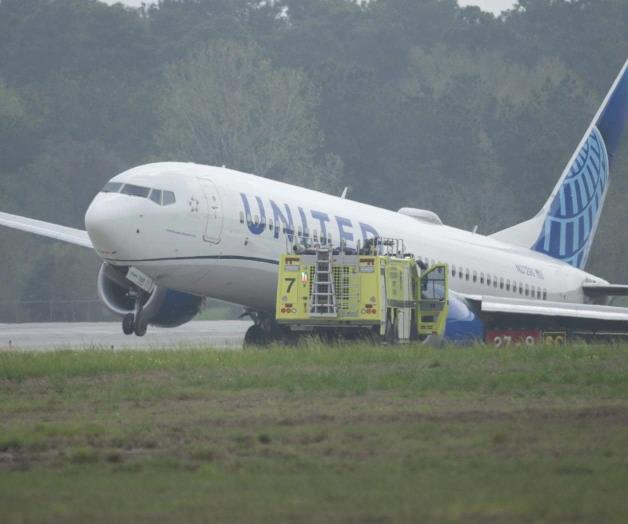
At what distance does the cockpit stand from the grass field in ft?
15.8

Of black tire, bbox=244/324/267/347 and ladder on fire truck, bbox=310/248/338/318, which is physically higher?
ladder on fire truck, bbox=310/248/338/318

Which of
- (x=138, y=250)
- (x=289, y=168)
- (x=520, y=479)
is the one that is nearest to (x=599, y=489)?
(x=520, y=479)

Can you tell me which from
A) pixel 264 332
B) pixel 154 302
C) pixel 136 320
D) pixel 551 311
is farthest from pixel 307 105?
pixel 136 320

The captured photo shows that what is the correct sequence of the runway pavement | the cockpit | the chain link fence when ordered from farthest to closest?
the chain link fence
the runway pavement
the cockpit

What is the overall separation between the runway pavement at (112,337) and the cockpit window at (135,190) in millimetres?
4555

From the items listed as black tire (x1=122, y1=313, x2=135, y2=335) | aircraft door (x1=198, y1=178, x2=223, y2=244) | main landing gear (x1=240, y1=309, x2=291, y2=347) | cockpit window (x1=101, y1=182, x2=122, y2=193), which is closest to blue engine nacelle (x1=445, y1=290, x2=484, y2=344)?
main landing gear (x1=240, y1=309, x2=291, y2=347)

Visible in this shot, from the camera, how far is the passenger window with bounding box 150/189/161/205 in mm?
27328

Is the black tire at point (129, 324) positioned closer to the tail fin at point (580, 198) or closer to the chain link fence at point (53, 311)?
the tail fin at point (580, 198)

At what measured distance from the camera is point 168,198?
1083 inches

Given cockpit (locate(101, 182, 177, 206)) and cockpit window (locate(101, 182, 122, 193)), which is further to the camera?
cockpit window (locate(101, 182, 122, 193))

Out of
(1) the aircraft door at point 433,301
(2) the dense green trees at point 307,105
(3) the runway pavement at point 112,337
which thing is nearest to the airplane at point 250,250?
(1) the aircraft door at point 433,301

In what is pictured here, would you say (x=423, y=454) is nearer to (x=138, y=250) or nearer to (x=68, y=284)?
(x=138, y=250)

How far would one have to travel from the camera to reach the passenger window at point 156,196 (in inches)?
1076

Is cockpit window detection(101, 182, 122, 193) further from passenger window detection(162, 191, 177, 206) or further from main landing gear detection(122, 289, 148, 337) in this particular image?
main landing gear detection(122, 289, 148, 337)
